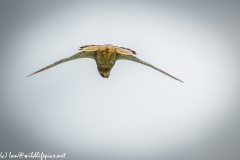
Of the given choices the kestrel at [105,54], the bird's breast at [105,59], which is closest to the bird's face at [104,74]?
the kestrel at [105,54]

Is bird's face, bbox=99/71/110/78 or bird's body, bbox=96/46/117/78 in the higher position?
bird's body, bbox=96/46/117/78

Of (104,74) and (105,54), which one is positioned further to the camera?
(104,74)

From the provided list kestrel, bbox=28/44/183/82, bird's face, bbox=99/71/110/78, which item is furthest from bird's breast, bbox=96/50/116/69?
bird's face, bbox=99/71/110/78

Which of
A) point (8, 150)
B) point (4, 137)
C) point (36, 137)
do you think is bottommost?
point (8, 150)

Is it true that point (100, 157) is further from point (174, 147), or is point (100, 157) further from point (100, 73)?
point (100, 73)

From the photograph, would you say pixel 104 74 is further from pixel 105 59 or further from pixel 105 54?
pixel 105 54

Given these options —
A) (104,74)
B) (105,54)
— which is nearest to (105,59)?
(105,54)

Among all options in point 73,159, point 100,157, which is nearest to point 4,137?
point 73,159

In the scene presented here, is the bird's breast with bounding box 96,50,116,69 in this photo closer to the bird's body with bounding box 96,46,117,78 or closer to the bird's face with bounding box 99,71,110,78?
the bird's body with bounding box 96,46,117,78

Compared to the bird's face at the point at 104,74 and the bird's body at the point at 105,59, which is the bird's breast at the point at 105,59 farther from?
the bird's face at the point at 104,74

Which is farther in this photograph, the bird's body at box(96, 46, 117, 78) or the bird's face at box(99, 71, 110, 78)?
the bird's face at box(99, 71, 110, 78)

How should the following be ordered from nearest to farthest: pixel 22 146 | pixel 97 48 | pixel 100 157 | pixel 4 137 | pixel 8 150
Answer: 1. pixel 97 48
2. pixel 8 150
3. pixel 4 137
4. pixel 22 146
5. pixel 100 157
